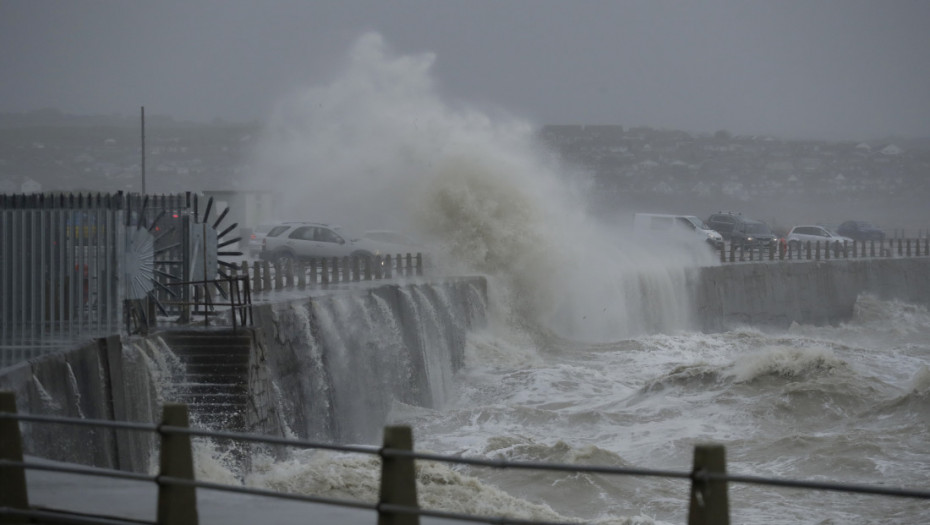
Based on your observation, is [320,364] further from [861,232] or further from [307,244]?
[861,232]

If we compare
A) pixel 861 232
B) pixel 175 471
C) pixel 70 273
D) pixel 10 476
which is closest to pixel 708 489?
pixel 175 471

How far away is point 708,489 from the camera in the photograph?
405cm

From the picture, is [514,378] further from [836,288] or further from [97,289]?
[836,288]

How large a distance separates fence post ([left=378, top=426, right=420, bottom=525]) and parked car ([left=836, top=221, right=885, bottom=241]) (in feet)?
198

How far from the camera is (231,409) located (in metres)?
13.3

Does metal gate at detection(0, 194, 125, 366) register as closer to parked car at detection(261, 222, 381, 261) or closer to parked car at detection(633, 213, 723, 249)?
parked car at detection(261, 222, 381, 261)

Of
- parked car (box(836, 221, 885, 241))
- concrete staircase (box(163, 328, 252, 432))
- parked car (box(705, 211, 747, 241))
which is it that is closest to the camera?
concrete staircase (box(163, 328, 252, 432))

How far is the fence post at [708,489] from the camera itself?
3.99 meters

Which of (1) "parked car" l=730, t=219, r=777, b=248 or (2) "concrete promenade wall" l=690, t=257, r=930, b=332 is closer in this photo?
(2) "concrete promenade wall" l=690, t=257, r=930, b=332

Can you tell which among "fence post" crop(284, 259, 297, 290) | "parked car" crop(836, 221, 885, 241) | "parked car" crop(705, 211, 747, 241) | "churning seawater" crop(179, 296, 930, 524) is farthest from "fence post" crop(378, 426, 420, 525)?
"parked car" crop(836, 221, 885, 241)

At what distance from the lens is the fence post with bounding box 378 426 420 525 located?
4.45 meters

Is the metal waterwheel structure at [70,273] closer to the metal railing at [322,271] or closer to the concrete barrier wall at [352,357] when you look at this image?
the concrete barrier wall at [352,357]

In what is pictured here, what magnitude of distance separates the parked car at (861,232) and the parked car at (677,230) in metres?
20.7

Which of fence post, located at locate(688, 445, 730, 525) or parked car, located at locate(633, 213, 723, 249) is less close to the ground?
parked car, located at locate(633, 213, 723, 249)
